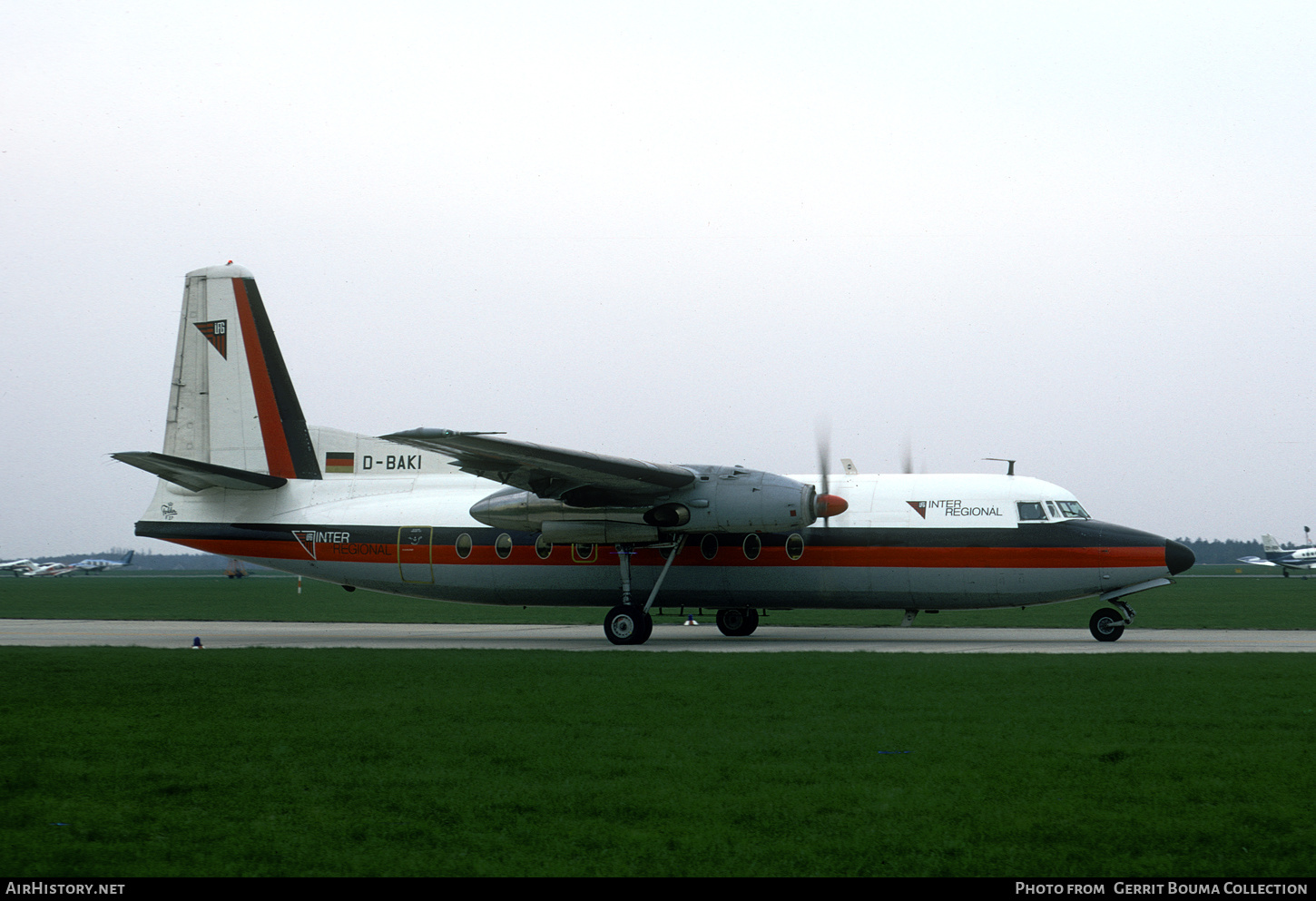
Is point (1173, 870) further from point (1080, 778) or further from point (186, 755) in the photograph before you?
point (186, 755)

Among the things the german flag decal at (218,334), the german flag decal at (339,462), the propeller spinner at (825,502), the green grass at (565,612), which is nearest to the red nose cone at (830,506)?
the propeller spinner at (825,502)

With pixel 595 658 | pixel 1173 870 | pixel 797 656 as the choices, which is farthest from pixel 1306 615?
pixel 1173 870

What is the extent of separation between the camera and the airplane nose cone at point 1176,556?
23.3m

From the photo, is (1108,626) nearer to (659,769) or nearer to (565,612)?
(659,769)

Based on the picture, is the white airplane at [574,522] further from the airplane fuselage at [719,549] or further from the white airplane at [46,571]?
the white airplane at [46,571]

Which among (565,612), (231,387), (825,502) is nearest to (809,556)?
(825,502)

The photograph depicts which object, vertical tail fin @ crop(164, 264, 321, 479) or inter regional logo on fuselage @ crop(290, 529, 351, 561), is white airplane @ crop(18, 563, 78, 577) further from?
inter regional logo on fuselage @ crop(290, 529, 351, 561)

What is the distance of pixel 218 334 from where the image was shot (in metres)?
27.9

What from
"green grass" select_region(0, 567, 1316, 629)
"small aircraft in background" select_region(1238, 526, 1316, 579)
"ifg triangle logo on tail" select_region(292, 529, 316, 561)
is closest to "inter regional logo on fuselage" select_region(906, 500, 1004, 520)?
"green grass" select_region(0, 567, 1316, 629)

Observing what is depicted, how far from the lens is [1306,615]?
110 ft

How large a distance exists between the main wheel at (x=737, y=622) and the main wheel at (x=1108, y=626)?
745 centimetres

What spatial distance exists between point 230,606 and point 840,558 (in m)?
26.5

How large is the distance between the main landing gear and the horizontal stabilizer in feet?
61.4

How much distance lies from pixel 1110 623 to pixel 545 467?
40.2 ft
